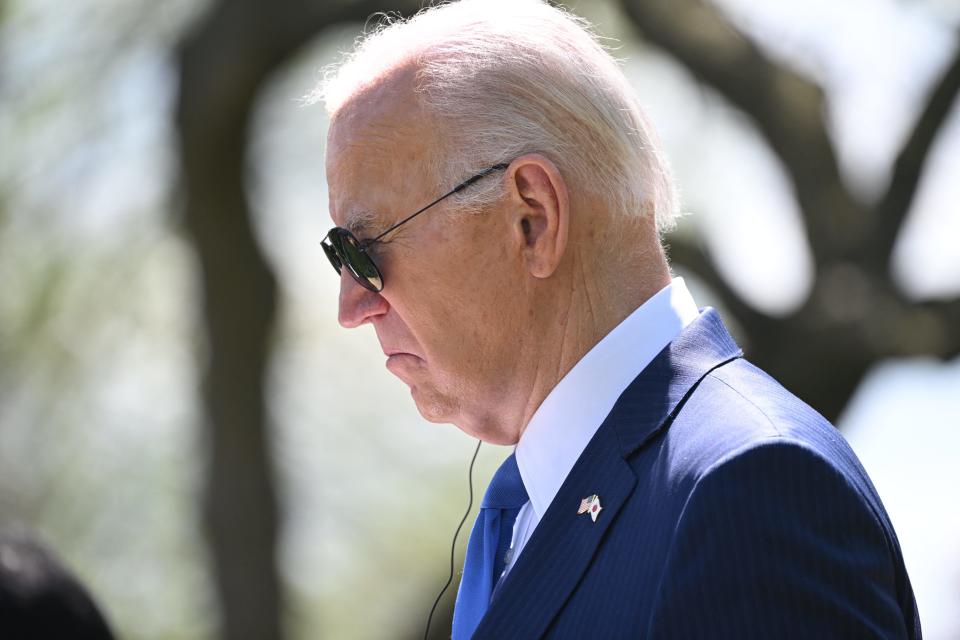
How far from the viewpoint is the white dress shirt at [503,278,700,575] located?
7.61 ft

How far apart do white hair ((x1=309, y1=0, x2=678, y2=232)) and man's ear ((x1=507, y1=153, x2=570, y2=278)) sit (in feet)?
0.09

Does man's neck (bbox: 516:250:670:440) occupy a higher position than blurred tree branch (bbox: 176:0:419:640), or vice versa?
man's neck (bbox: 516:250:670:440)

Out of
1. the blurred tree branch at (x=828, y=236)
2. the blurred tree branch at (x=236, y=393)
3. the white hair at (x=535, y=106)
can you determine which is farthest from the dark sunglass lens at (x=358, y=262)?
the blurred tree branch at (x=236, y=393)

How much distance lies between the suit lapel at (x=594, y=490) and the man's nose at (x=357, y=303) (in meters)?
0.55

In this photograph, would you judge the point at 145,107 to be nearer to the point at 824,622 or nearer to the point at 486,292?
the point at 486,292

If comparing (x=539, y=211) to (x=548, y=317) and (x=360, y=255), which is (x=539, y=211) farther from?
(x=360, y=255)

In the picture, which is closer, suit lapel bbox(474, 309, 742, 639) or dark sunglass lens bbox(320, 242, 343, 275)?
suit lapel bbox(474, 309, 742, 639)

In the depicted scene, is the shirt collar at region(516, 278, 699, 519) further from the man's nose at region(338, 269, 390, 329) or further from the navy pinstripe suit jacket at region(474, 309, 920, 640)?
the man's nose at region(338, 269, 390, 329)

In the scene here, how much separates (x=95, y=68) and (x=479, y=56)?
23.2ft

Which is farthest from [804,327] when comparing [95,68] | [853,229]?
[95,68]

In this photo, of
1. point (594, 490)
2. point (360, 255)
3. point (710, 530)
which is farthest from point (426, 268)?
point (710, 530)

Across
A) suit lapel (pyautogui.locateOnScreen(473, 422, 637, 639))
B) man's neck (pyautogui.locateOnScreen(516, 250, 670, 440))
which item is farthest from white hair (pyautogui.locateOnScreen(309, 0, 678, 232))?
suit lapel (pyautogui.locateOnScreen(473, 422, 637, 639))

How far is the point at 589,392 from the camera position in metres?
2.34

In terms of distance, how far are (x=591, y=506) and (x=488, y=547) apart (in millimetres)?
489
